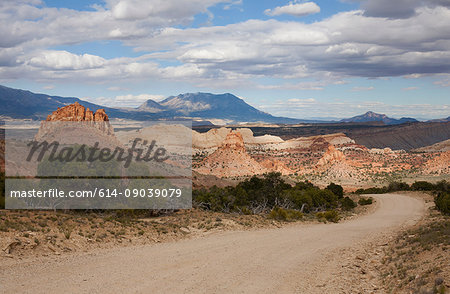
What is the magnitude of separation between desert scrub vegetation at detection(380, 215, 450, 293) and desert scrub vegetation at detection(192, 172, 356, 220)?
11745 mm

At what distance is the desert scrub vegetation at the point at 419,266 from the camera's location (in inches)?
420

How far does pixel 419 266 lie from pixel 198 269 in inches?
280

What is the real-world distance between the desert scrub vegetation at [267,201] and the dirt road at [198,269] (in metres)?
10.3

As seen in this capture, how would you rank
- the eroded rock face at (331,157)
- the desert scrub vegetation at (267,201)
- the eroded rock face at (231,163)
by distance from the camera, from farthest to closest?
the eroded rock face at (331,157) < the eroded rock face at (231,163) < the desert scrub vegetation at (267,201)

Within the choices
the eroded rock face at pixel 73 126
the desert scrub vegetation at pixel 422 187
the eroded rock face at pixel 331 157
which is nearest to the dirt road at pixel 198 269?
the eroded rock face at pixel 73 126

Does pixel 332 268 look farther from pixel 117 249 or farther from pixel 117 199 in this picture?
pixel 117 199

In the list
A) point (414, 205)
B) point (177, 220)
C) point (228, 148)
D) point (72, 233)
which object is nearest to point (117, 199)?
point (177, 220)

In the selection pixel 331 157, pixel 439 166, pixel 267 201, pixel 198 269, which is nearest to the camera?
pixel 198 269

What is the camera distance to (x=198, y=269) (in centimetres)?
1356

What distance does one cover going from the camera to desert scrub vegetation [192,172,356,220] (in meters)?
31.5

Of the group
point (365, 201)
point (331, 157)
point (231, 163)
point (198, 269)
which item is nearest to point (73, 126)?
point (365, 201)

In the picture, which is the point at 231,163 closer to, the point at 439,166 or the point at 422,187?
the point at 422,187

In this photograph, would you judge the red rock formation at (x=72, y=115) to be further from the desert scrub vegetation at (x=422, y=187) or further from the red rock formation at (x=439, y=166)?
the red rock formation at (x=439, y=166)

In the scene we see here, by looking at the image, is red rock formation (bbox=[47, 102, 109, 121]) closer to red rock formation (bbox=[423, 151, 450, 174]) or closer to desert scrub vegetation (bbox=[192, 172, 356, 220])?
desert scrub vegetation (bbox=[192, 172, 356, 220])
